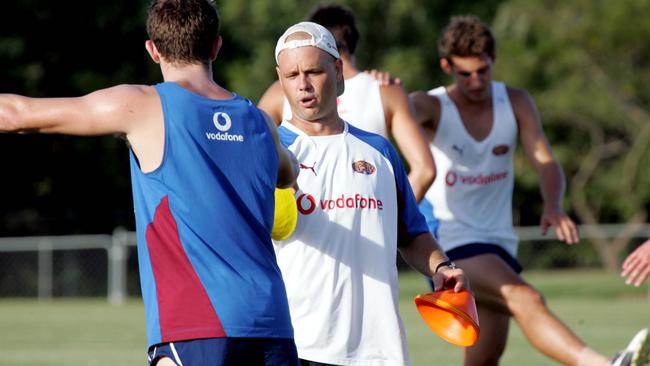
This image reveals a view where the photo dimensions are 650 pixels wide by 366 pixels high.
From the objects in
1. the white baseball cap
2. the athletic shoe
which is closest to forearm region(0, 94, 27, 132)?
the white baseball cap

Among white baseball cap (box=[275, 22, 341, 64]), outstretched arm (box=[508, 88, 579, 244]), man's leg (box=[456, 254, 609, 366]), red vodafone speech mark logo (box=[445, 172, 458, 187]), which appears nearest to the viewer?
white baseball cap (box=[275, 22, 341, 64])

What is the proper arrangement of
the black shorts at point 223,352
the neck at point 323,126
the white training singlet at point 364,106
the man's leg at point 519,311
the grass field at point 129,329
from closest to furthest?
the black shorts at point 223,352
the neck at point 323,126
the man's leg at point 519,311
the white training singlet at point 364,106
the grass field at point 129,329

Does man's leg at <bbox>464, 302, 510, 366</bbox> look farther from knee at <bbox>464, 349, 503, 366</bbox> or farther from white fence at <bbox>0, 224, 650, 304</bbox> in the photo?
white fence at <bbox>0, 224, 650, 304</bbox>

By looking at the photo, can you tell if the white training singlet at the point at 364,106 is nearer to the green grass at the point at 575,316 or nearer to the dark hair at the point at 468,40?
the dark hair at the point at 468,40

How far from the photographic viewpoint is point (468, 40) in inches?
311

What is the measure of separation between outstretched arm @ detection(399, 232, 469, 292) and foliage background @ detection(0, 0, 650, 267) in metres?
28.5

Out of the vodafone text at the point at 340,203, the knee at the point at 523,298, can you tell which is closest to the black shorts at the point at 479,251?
the knee at the point at 523,298

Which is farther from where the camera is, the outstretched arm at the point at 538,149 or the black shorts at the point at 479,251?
the outstretched arm at the point at 538,149

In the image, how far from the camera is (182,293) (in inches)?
156

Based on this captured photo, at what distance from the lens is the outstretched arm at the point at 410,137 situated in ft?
23.3

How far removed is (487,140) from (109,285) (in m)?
21.1

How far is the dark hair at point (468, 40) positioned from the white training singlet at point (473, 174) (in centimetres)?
33

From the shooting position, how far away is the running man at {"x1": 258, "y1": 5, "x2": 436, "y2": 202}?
7.12m

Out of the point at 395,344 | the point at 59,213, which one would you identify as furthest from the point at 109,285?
the point at 395,344
